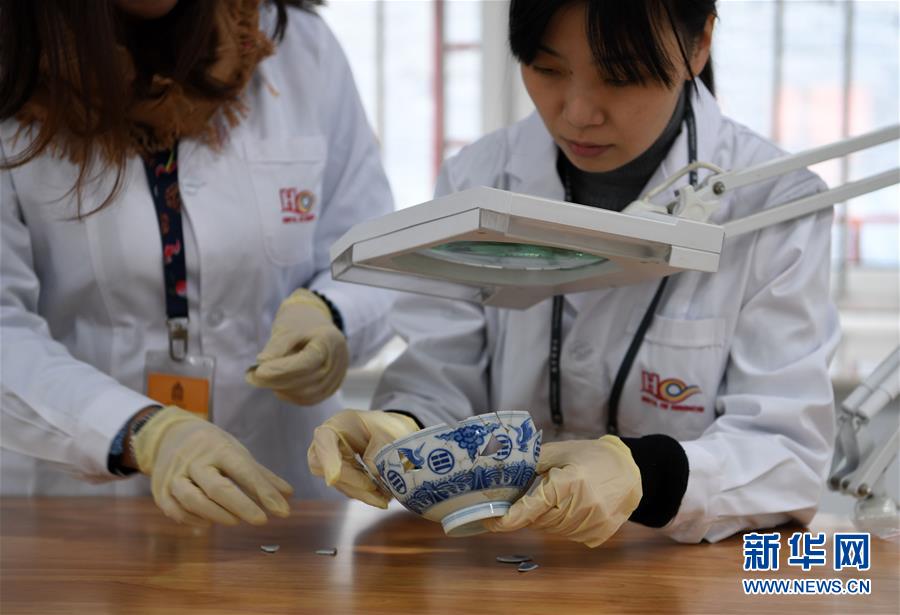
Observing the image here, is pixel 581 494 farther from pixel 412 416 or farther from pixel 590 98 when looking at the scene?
pixel 590 98

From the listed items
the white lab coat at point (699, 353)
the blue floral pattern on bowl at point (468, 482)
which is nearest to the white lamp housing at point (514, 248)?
the white lab coat at point (699, 353)

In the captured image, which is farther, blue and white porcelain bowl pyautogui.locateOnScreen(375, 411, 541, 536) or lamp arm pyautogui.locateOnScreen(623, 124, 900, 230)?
lamp arm pyautogui.locateOnScreen(623, 124, 900, 230)

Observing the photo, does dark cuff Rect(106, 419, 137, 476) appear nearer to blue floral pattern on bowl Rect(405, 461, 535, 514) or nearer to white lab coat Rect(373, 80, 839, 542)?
white lab coat Rect(373, 80, 839, 542)

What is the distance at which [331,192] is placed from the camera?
1725 mm

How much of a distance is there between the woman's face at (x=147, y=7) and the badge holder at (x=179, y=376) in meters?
0.44

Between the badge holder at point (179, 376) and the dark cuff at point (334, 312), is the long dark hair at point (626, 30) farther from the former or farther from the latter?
the badge holder at point (179, 376)

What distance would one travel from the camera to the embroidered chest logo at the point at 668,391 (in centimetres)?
133

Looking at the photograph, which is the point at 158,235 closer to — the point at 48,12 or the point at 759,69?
the point at 48,12

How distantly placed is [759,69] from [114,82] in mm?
2087

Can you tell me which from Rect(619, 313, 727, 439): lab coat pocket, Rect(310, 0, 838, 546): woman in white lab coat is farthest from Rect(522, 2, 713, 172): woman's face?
Rect(619, 313, 727, 439): lab coat pocket

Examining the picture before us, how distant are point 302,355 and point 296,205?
0.96 ft

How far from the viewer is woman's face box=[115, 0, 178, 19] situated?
1.41m

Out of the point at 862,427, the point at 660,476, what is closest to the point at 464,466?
the point at 660,476

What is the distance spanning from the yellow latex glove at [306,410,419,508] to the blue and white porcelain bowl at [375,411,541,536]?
6 centimetres
